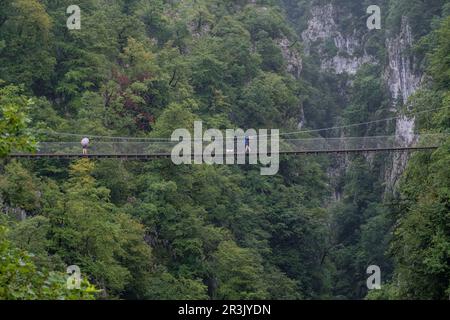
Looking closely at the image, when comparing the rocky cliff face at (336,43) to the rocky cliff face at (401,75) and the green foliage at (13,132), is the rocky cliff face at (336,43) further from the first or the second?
the green foliage at (13,132)

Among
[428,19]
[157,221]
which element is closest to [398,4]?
[428,19]

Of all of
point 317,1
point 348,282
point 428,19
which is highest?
point 317,1

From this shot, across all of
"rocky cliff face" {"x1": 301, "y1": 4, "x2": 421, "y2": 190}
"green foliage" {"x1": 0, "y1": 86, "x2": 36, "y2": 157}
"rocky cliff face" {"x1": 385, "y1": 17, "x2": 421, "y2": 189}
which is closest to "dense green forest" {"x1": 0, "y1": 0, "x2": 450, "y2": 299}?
"green foliage" {"x1": 0, "y1": 86, "x2": 36, "y2": 157}

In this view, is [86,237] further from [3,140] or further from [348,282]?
[348,282]

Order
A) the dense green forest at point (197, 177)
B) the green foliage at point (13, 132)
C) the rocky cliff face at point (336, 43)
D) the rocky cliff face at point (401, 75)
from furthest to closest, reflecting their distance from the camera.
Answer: the rocky cliff face at point (336, 43) < the rocky cliff face at point (401, 75) < the dense green forest at point (197, 177) < the green foliage at point (13, 132)

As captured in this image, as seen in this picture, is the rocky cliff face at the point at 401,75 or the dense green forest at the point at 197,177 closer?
the dense green forest at the point at 197,177

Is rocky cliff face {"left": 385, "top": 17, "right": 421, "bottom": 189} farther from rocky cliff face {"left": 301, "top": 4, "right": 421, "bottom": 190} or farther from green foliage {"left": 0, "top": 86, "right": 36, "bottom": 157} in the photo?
green foliage {"left": 0, "top": 86, "right": 36, "bottom": 157}

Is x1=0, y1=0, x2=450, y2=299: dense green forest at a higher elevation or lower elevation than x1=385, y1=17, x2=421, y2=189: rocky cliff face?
lower

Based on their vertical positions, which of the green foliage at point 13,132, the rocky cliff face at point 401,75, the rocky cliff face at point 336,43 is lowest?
the green foliage at point 13,132

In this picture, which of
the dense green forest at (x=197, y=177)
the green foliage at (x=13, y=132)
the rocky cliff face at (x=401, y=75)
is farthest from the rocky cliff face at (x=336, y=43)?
the green foliage at (x=13, y=132)
